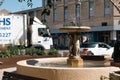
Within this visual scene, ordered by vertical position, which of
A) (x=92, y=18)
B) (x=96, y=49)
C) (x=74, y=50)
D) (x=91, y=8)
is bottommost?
(x=96, y=49)

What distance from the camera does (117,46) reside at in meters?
15.9

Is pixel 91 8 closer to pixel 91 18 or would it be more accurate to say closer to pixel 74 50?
pixel 91 18

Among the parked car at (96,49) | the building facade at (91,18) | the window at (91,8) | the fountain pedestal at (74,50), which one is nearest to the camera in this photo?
the fountain pedestal at (74,50)

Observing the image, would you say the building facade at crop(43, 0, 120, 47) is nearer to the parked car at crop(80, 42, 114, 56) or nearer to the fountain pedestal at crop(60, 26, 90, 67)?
the parked car at crop(80, 42, 114, 56)

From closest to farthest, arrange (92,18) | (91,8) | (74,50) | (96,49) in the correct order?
(74,50)
(96,49)
(92,18)
(91,8)

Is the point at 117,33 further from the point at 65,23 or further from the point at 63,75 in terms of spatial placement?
the point at 63,75

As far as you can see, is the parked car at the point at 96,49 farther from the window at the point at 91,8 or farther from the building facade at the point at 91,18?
the window at the point at 91,8

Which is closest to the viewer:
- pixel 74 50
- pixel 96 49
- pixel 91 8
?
pixel 74 50

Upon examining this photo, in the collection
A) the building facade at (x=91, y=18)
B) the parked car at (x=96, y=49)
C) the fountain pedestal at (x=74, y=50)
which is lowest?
the parked car at (x=96, y=49)

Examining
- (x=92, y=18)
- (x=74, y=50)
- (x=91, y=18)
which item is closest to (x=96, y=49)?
(x=74, y=50)

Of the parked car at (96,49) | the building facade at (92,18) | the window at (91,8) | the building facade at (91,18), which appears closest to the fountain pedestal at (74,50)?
the parked car at (96,49)

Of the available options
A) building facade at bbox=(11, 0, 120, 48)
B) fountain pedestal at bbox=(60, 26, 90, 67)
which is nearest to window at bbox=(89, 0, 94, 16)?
building facade at bbox=(11, 0, 120, 48)

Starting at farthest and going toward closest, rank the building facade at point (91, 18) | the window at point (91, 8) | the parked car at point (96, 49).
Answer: the window at point (91, 8) < the building facade at point (91, 18) < the parked car at point (96, 49)

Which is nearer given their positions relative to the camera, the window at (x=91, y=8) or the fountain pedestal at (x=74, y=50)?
the fountain pedestal at (x=74, y=50)
